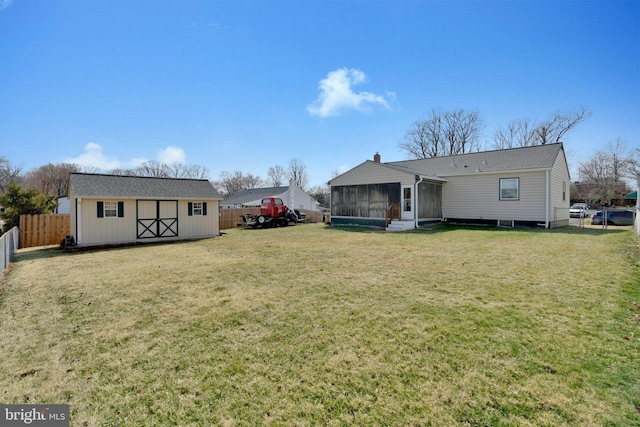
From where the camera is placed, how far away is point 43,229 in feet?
47.1

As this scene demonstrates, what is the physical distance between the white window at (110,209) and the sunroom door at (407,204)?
47.6ft

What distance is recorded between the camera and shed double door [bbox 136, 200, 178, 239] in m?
14.3

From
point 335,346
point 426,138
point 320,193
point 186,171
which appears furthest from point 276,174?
point 335,346

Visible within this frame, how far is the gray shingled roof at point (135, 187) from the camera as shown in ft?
43.4

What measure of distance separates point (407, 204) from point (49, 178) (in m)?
58.2

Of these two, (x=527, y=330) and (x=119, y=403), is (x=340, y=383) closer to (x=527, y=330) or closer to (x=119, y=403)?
(x=119, y=403)

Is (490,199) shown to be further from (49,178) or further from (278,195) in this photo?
(49,178)

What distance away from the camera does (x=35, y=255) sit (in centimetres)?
1109

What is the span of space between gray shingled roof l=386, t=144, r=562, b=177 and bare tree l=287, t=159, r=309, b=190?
41.6 m

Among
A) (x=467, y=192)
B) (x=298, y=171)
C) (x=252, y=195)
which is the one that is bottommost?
(x=467, y=192)

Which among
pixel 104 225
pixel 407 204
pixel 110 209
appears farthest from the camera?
pixel 407 204

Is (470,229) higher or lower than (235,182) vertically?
lower

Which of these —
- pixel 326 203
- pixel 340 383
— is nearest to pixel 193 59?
pixel 340 383

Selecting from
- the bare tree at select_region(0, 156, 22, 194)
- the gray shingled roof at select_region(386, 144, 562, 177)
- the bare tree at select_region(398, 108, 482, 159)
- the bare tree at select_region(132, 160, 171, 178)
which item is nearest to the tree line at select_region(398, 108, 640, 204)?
the bare tree at select_region(398, 108, 482, 159)
